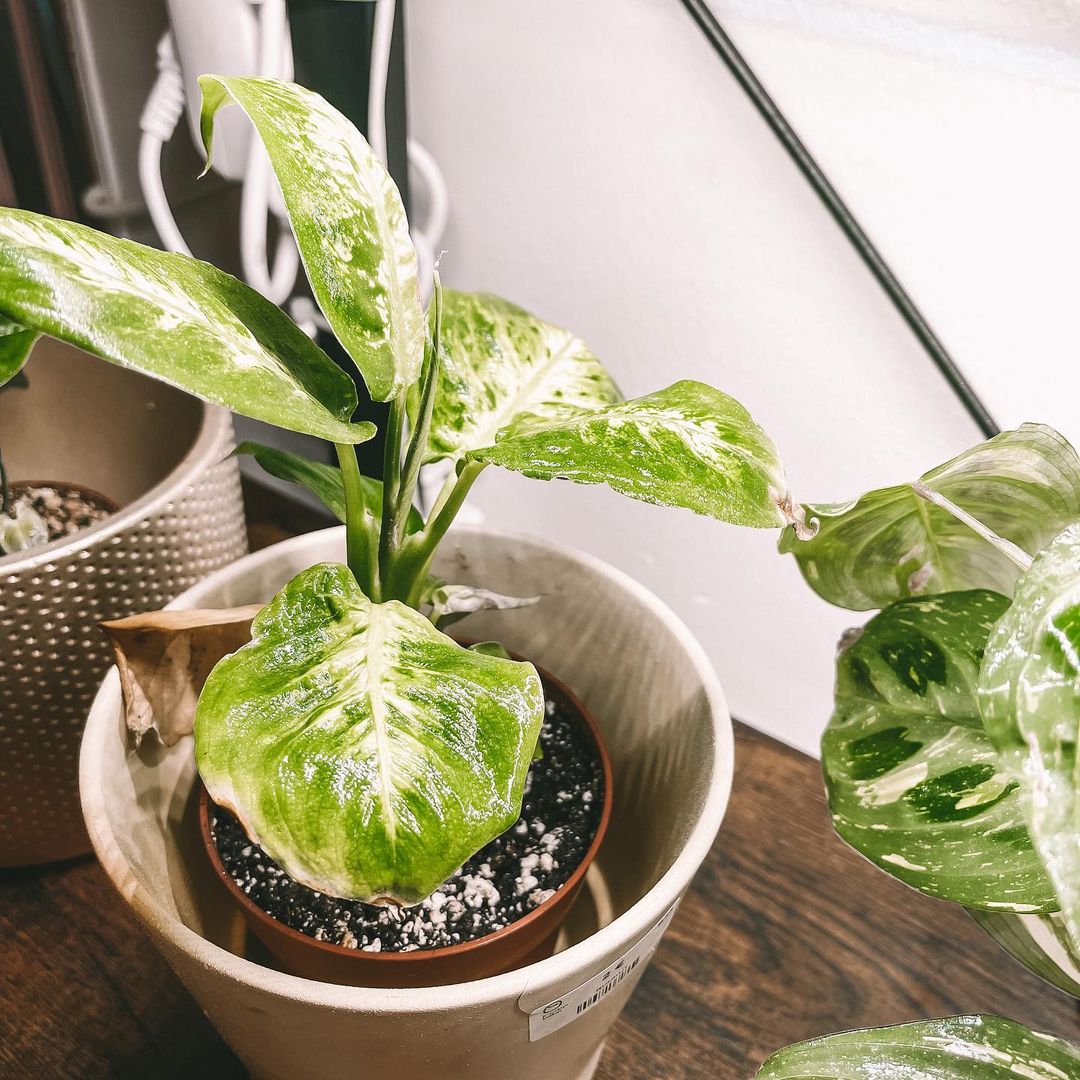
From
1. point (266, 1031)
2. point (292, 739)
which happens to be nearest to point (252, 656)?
point (292, 739)

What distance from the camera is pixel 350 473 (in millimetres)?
427

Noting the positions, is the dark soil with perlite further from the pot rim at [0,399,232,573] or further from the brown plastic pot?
the pot rim at [0,399,232,573]

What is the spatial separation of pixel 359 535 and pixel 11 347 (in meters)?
0.16

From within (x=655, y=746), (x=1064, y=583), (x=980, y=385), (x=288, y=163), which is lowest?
(x=655, y=746)

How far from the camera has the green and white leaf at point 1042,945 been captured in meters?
0.44

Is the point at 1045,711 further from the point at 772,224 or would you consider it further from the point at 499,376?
the point at 772,224

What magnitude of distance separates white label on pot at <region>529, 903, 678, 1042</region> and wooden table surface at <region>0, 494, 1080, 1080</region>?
0.17m

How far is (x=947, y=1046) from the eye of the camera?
1.25 feet

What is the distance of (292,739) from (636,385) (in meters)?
0.56

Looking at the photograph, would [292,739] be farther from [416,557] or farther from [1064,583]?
[1064,583]

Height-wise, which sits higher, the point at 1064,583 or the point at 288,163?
the point at 288,163

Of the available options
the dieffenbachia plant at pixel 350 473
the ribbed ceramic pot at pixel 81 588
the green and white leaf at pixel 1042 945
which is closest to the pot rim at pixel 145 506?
the ribbed ceramic pot at pixel 81 588

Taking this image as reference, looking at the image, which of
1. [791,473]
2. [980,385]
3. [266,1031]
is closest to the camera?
[266,1031]

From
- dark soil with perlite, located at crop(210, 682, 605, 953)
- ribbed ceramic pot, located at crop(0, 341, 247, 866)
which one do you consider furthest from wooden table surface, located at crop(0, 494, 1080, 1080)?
dark soil with perlite, located at crop(210, 682, 605, 953)
